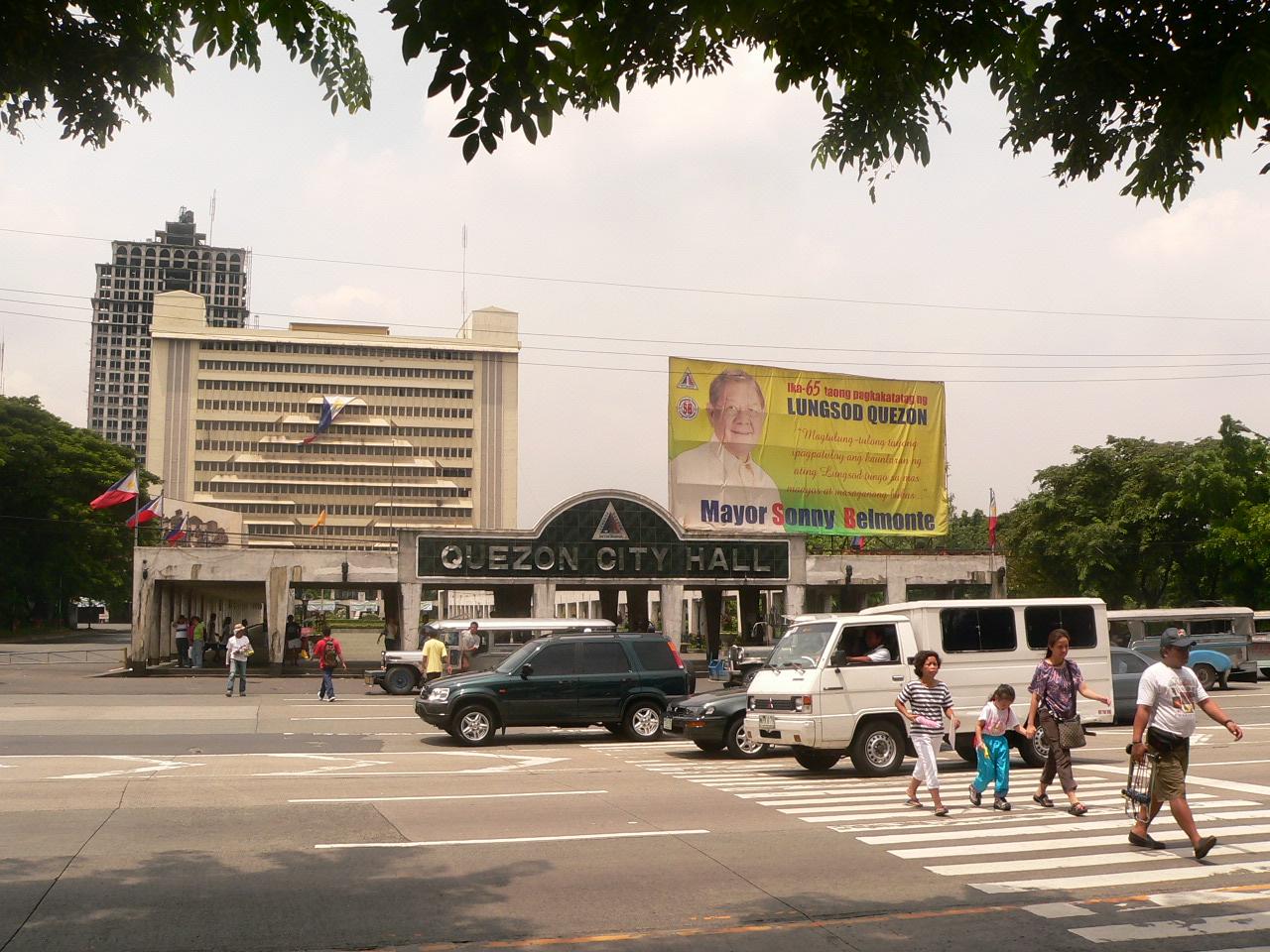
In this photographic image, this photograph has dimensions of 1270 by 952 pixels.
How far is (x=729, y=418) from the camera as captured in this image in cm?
4288

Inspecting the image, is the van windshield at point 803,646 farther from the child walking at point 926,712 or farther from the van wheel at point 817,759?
the child walking at point 926,712

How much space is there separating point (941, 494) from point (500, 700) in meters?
30.8

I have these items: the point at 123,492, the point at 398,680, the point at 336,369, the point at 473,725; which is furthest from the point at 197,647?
the point at 336,369

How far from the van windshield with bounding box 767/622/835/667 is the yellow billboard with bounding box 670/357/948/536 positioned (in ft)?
83.7

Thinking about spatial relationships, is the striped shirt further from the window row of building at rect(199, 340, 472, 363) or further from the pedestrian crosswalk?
the window row of building at rect(199, 340, 472, 363)

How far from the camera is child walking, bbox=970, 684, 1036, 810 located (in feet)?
41.0

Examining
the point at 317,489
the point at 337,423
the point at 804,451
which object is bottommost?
the point at 804,451

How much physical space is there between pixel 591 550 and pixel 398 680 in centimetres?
1143

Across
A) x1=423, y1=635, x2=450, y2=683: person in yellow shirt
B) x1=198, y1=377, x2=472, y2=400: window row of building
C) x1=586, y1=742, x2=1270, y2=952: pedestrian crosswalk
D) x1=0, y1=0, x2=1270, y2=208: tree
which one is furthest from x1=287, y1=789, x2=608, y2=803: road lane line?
x1=198, y1=377, x2=472, y2=400: window row of building

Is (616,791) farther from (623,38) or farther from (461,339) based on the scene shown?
(461,339)

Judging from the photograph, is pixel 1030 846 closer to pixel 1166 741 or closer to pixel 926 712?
pixel 1166 741

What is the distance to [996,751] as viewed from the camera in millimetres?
12539

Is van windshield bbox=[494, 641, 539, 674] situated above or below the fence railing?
above

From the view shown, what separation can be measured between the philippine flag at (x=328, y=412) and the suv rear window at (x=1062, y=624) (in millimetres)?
131296
